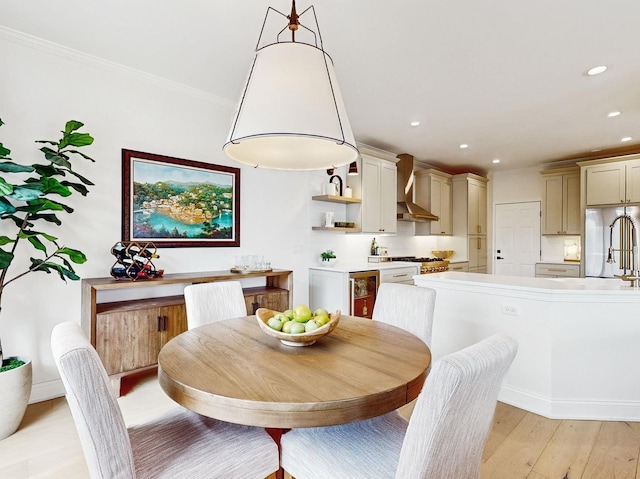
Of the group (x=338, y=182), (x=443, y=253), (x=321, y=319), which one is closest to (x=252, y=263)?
(x=338, y=182)

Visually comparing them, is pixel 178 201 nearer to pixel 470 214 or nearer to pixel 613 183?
pixel 470 214

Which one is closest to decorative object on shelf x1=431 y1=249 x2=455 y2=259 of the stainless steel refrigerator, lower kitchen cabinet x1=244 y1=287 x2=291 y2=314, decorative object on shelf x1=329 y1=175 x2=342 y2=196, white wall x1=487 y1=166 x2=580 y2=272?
white wall x1=487 y1=166 x2=580 y2=272

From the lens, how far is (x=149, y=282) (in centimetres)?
270

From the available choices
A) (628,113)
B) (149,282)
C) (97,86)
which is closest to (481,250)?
(628,113)

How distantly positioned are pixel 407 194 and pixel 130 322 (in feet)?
14.1

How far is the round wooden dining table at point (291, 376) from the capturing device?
1.03 metres

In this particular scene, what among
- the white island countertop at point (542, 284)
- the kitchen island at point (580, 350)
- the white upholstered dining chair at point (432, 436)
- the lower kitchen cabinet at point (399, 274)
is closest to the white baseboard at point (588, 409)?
the kitchen island at point (580, 350)

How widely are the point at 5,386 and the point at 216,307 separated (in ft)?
4.30

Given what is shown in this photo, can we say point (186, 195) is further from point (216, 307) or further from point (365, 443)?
point (365, 443)

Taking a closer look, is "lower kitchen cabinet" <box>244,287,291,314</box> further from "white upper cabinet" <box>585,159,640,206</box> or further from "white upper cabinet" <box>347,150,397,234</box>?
"white upper cabinet" <box>585,159,640,206</box>

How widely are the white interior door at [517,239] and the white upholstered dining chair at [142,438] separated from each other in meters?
6.69

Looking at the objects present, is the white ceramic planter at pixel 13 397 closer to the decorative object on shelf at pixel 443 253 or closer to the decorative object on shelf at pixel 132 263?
the decorative object on shelf at pixel 132 263

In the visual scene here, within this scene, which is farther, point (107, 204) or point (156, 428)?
point (107, 204)

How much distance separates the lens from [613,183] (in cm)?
509
